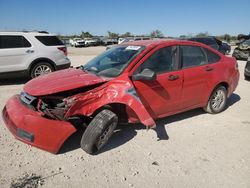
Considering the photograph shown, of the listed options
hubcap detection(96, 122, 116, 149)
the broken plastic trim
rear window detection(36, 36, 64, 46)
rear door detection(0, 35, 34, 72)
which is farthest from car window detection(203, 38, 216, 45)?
hubcap detection(96, 122, 116, 149)

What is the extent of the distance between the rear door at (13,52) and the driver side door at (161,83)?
562 cm

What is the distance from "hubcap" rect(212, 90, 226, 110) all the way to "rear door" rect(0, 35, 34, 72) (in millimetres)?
6095

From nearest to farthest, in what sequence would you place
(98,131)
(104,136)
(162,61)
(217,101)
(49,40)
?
(98,131) → (104,136) → (162,61) → (217,101) → (49,40)

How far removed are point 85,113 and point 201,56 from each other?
2794 millimetres

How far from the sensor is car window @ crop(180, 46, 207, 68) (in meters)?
5.04

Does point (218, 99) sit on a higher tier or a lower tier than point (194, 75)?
lower

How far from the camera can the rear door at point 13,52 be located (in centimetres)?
857

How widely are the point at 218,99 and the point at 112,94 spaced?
2.90 metres

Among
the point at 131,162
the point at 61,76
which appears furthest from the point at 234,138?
the point at 61,76

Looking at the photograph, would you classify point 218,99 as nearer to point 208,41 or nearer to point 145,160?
point 145,160

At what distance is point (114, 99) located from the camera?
4.10 m

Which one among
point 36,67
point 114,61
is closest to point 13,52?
point 36,67

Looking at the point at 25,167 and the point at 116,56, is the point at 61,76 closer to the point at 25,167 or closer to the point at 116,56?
the point at 116,56

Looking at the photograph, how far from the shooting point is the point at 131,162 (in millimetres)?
3854
